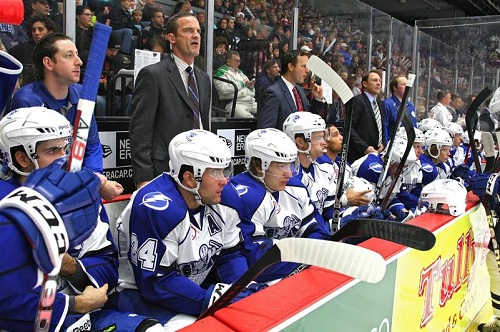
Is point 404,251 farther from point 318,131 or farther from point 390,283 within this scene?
point 318,131

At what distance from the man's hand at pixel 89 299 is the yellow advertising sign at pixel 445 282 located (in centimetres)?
83

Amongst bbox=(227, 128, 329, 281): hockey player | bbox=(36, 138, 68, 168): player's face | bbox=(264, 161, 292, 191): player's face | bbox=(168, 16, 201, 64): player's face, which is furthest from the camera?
bbox=(168, 16, 201, 64): player's face

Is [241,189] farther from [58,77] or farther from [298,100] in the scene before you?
[298,100]

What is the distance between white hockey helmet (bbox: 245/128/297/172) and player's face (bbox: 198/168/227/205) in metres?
0.43

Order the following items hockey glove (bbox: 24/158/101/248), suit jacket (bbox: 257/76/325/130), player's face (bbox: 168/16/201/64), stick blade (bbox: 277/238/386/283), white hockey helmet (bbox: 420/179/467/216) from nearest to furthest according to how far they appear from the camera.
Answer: hockey glove (bbox: 24/158/101/248) < stick blade (bbox: 277/238/386/283) < white hockey helmet (bbox: 420/179/467/216) < player's face (bbox: 168/16/201/64) < suit jacket (bbox: 257/76/325/130)

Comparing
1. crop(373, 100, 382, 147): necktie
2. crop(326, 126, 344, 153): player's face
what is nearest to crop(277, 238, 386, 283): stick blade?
crop(326, 126, 344, 153): player's face

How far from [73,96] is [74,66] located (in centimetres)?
13

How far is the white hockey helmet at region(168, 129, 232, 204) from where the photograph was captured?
1610mm

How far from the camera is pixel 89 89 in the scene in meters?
0.80

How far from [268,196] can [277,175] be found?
9 centimetres

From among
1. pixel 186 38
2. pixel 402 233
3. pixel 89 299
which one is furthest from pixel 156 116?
pixel 402 233

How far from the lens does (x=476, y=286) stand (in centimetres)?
261

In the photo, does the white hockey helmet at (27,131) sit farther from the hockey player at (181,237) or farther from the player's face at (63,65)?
the player's face at (63,65)

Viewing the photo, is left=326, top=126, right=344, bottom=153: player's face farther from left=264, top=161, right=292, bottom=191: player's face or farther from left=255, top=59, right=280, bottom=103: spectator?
left=255, top=59, right=280, bottom=103: spectator
